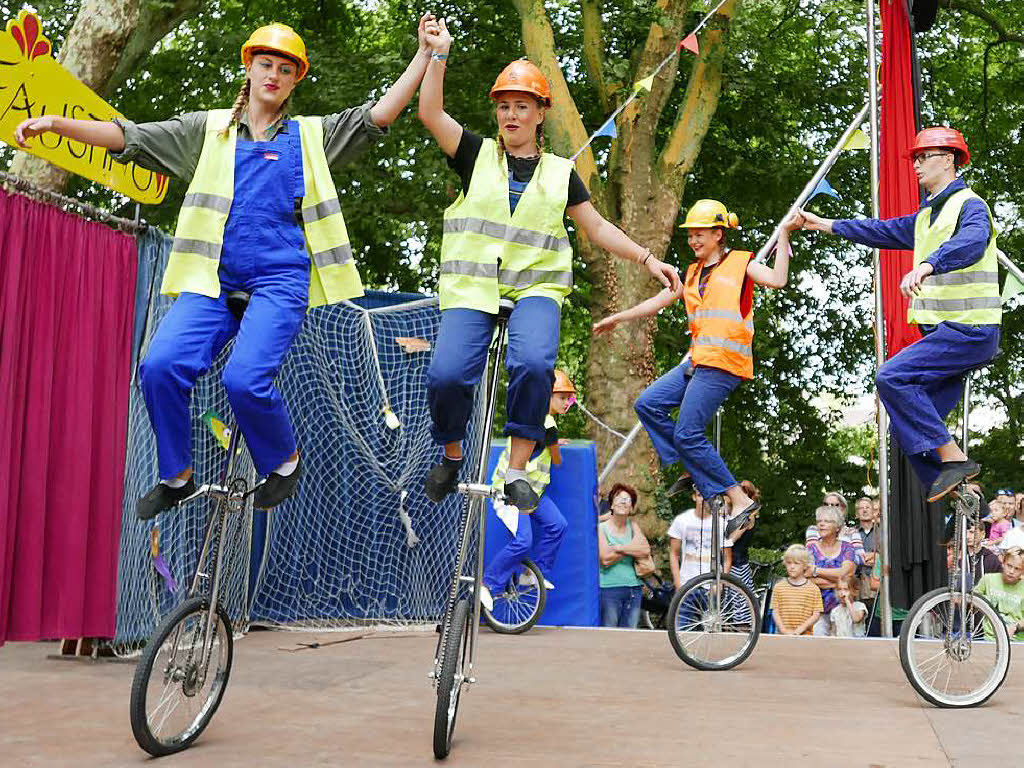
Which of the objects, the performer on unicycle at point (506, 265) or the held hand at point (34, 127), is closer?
the held hand at point (34, 127)

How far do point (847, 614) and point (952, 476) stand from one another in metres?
3.82

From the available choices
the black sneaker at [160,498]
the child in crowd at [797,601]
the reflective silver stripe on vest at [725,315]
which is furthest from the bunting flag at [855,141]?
the black sneaker at [160,498]

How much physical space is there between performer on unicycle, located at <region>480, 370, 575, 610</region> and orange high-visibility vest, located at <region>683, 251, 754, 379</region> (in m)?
1.62

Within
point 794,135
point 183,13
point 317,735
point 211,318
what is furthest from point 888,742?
point 794,135

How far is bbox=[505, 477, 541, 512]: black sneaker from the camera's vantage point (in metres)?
4.00

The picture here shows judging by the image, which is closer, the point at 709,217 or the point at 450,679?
the point at 450,679

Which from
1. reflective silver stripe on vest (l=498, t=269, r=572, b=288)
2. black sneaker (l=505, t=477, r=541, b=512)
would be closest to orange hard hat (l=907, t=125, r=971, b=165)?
reflective silver stripe on vest (l=498, t=269, r=572, b=288)

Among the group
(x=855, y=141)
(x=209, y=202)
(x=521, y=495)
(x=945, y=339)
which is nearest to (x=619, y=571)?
(x=855, y=141)

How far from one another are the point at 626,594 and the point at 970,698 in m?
3.88

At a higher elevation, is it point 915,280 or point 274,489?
point 915,280

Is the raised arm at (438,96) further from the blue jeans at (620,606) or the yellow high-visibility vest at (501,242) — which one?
the blue jeans at (620,606)

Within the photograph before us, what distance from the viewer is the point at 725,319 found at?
5984 mm

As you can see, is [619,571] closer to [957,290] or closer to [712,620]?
[712,620]

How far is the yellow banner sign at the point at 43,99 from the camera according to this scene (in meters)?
5.13
